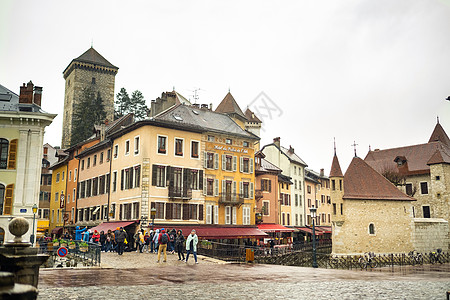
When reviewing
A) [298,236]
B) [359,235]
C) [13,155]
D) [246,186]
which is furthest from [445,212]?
[13,155]

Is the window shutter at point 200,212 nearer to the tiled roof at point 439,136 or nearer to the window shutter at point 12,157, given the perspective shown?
the window shutter at point 12,157

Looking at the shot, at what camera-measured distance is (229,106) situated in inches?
2194

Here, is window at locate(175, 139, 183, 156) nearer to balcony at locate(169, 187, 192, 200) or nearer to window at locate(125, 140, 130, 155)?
balcony at locate(169, 187, 192, 200)

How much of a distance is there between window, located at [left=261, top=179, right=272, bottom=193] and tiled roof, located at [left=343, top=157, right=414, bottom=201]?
10293mm

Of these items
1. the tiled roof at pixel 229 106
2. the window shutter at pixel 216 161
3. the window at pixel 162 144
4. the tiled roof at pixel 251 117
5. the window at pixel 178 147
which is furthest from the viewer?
the tiled roof at pixel 251 117

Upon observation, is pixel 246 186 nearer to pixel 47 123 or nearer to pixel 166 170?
pixel 166 170

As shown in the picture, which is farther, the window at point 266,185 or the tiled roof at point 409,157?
the tiled roof at point 409,157

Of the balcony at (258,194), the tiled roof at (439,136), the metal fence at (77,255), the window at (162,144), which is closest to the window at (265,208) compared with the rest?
the balcony at (258,194)

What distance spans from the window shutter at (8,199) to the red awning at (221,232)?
A: 416 inches

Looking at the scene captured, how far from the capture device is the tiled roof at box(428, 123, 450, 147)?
56294mm

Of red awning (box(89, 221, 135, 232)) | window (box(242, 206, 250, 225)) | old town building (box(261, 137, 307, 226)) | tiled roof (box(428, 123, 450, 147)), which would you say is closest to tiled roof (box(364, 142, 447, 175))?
tiled roof (box(428, 123, 450, 147))

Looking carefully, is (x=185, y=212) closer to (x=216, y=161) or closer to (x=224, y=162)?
(x=216, y=161)

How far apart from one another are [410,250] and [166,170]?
23970mm

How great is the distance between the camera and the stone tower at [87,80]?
82875 millimetres
